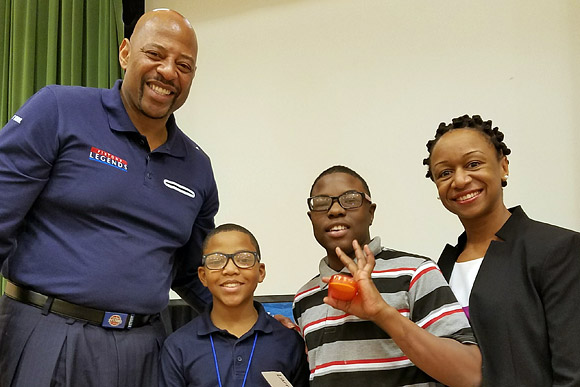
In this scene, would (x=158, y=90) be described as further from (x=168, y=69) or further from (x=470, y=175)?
(x=470, y=175)

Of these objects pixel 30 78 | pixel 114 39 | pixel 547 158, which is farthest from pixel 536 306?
pixel 30 78

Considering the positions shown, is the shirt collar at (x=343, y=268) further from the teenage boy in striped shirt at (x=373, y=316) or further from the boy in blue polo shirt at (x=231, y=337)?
the boy in blue polo shirt at (x=231, y=337)

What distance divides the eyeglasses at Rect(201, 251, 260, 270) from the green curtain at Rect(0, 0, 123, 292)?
6.47 ft

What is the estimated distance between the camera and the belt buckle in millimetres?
1688

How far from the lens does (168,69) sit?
1.82 m

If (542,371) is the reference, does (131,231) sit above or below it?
above

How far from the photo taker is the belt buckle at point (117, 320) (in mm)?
1688

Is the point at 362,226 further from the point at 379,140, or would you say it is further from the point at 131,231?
the point at 379,140

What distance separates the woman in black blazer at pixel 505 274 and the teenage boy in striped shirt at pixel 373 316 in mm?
98

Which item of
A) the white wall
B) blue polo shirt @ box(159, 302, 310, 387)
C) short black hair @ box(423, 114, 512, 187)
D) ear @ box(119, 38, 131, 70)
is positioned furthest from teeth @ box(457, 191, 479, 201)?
the white wall

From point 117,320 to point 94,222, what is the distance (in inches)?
12.1

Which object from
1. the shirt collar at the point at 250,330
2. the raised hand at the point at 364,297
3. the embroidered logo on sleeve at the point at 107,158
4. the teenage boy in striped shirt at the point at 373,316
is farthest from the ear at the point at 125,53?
the raised hand at the point at 364,297

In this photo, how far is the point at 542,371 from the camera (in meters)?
1.46

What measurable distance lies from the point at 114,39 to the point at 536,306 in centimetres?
298
